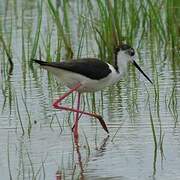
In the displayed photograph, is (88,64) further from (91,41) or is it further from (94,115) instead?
(91,41)

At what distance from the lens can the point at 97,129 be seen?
24.8 feet

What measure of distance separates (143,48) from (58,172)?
4.58 metres

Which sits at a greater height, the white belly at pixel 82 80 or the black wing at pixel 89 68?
the black wing at pixel 89 68

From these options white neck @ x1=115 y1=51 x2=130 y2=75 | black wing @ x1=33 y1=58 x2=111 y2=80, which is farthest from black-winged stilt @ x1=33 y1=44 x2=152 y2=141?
white neck @ x1=115 y1=51 x2=130 y2=75

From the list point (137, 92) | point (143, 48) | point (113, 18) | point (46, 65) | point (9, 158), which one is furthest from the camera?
point (143, 48)

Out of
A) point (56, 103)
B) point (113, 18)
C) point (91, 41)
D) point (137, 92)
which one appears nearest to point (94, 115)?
point (56, 103)

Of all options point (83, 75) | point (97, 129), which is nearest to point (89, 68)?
point (83, 75)

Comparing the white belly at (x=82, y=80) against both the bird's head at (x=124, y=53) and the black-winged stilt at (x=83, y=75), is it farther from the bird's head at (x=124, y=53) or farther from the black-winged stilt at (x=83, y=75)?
the bird's head at (x=124, y=53)

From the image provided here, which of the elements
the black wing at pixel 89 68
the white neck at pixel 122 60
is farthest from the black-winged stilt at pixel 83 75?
the white neck at pixel 122 60

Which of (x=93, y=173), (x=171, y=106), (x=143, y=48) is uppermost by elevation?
(x=143, y=48)

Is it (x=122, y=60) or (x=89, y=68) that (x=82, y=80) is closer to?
(x=89, y=68)

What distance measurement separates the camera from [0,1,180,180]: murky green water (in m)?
6.26

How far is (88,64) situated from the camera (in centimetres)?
782

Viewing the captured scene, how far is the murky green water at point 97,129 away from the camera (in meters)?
6.26
